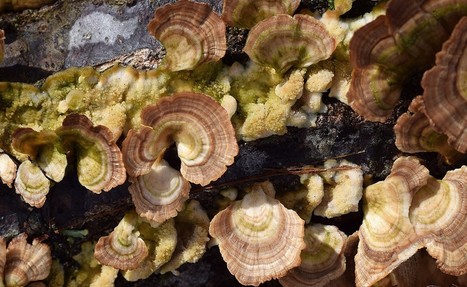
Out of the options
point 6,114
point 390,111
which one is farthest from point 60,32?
point 390,111

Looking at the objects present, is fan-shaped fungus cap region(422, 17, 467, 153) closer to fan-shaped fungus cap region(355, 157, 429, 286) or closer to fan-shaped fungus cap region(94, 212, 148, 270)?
fan-shaped fungus cap region(355, 157, 429, 286)

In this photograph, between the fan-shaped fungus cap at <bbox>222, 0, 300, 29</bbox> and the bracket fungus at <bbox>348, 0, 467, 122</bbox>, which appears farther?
the fan-shaped fungus cap at <bbox>222, 0, 300, 29</bbox>

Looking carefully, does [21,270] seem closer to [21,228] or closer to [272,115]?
[21,228]

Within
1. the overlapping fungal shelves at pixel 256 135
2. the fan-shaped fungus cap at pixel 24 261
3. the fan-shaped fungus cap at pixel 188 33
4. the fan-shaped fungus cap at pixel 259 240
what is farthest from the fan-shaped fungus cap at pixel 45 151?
the fan-shaped fungus cap at pixel 259 240

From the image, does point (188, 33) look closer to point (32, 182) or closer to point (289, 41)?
point (289, 41)

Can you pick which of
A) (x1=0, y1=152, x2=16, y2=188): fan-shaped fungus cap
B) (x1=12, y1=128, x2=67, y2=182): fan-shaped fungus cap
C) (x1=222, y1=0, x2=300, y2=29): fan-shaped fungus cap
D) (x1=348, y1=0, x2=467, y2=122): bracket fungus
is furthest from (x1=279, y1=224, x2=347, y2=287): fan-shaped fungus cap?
(x1=0, y1=152, x2=16, y2=188): fan-shaped fungus cap

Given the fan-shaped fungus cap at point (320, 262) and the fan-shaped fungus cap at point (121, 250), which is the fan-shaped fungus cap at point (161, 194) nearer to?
the fan-shaped fungus cap at point (121, 250)
